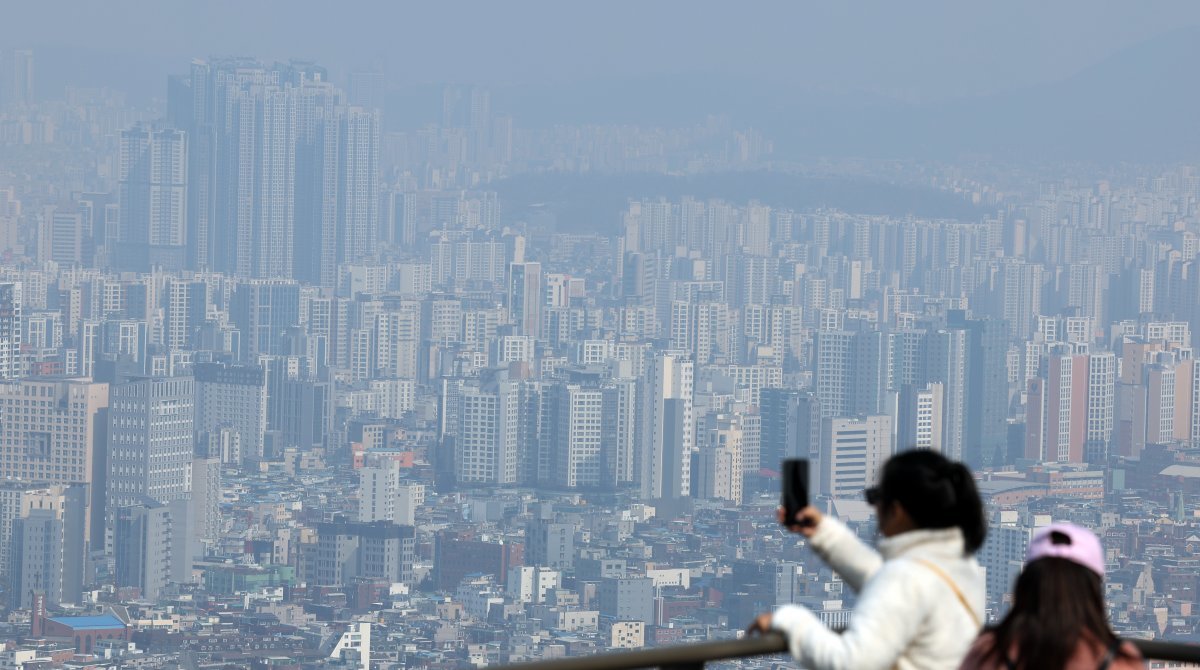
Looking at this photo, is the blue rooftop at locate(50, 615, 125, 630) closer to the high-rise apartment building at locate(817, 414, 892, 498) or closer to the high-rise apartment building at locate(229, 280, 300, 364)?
the high-rise apartment building at locate(817, 414, 892, 498)

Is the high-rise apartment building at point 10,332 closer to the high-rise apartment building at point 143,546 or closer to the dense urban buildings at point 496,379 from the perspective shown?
the dense urban buildings at point 496,379

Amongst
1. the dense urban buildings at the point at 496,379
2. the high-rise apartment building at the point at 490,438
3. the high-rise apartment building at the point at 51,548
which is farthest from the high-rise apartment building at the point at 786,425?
the high-rise apartment building at the point at 51,548

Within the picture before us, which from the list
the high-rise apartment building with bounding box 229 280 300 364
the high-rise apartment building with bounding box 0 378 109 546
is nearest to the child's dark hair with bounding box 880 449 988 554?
the high-rise apartment building with bounding box 0 378 109 546

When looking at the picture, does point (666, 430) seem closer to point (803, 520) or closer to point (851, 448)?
point (851, 448)

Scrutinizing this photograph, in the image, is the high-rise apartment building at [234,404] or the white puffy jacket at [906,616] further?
the high-rise apartment building at [234,404]

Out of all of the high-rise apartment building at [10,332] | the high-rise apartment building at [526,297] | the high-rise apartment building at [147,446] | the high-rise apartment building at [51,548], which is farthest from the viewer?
the high-rise apartment building at [526,297]

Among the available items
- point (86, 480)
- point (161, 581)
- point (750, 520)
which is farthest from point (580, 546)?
point (86, 480)

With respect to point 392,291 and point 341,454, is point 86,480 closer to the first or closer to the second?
point 341,454
